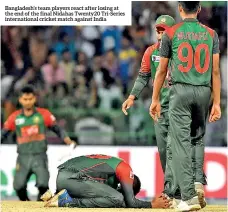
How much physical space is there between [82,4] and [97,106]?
223 inches

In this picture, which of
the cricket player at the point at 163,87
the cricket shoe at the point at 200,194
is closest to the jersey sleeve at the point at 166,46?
the cricket shoe at the point at 200,194

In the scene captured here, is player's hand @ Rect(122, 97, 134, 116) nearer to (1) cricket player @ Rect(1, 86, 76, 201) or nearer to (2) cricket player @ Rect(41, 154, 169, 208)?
(2) cricket player @ Rect(41, 154, 169, 208)

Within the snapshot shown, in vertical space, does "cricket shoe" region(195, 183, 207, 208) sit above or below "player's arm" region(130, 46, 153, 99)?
below

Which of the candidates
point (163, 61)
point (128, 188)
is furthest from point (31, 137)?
point (163, 61)

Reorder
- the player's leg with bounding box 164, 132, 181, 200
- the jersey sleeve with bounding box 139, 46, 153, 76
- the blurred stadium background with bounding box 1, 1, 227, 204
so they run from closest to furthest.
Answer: the player's leg with bounding box 164, 132, 181, 200, the jersey sleeve with bounding box 139, 46, 153, 76, the blurred stadium background with bounding box 1, 1, 227, 204

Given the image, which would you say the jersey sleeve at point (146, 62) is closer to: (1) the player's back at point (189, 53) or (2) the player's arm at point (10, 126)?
(1) the player's back at point (189, 53)

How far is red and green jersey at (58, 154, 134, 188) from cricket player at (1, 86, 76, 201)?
9.33 feet

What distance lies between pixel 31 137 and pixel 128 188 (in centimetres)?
363

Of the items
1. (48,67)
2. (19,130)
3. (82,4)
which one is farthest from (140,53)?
(82,4)

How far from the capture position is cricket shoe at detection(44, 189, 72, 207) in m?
9.98

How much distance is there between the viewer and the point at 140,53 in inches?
655

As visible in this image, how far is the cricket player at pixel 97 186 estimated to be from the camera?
986cm

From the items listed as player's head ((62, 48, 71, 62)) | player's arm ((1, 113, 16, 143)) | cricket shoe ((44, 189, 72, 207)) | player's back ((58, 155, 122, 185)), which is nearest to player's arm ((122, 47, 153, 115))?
player's back ((58, 155, 122, 185))

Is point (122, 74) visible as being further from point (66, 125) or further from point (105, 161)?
point (105, 161)
